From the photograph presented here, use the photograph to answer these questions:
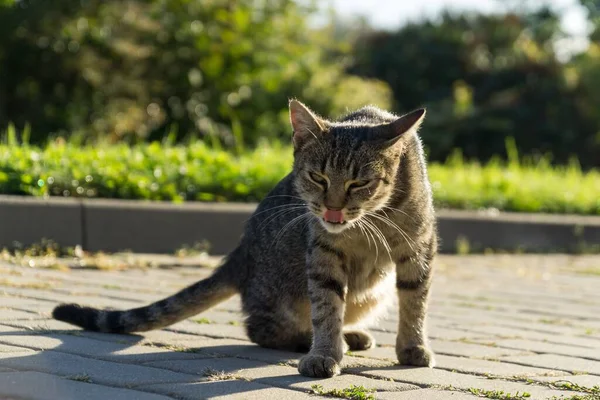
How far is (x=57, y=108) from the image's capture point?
12.0 m

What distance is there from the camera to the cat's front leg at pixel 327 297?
3998mm

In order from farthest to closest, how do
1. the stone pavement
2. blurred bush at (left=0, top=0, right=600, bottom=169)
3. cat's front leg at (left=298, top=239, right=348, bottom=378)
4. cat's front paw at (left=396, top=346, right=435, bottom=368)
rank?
blurred bush at (left=0, top=0, right=600, bottom=169), cat's front paw at (left=396, top=346, right=435, bottom=368), cat's front leg at (left=298, top=239, right=348, bottom=378), the stone pavement

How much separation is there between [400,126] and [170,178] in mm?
4101

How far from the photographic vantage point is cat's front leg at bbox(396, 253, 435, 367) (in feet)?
13.9

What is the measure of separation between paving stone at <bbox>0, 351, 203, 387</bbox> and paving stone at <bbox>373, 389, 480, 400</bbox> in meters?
0.71

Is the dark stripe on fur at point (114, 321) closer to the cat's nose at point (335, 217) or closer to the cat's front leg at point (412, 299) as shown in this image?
the cat's nose at point (335, 217)

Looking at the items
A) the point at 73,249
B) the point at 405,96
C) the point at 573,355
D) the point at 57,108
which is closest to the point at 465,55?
the point at 405,96

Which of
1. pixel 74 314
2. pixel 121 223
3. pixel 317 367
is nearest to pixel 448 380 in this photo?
pixel 317 367

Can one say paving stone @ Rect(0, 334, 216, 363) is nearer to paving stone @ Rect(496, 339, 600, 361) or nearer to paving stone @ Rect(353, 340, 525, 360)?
paving stone @ Rect(353, 340, 525, 360)

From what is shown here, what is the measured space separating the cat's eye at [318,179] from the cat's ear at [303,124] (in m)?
0.18

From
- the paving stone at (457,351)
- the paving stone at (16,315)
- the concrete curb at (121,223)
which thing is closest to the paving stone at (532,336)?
the paving stone at (457,351)

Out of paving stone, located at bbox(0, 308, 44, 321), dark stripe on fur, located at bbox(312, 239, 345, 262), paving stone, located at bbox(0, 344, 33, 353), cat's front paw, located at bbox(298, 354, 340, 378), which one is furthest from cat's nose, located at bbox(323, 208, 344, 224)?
paving stone, located at bbox(0, 308, 44, 321)

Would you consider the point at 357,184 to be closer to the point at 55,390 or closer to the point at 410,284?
the point at 410,284

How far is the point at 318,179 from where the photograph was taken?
4.22m
